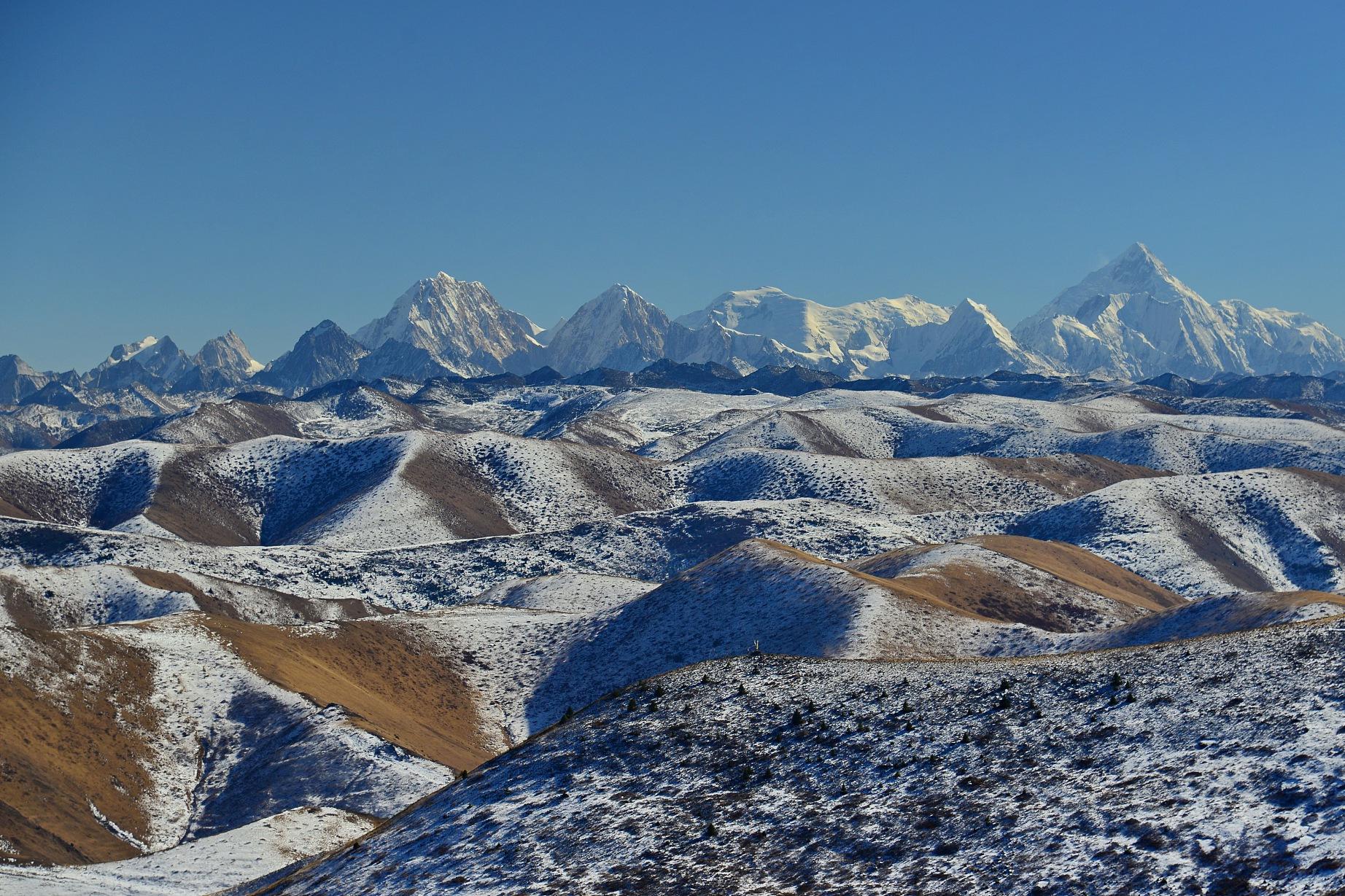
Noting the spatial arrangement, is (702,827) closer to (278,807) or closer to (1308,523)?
(278,807)

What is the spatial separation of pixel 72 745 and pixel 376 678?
20.3 metres

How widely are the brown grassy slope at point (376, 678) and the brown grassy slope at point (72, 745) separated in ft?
24.2

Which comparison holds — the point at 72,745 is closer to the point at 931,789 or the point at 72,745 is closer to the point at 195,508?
the point at 931,789

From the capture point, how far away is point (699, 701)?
33844 millimetres

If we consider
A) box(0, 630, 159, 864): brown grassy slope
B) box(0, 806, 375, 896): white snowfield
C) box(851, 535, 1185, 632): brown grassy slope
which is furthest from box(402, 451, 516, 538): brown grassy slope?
box(0, 806, 375, 896): white snowfield

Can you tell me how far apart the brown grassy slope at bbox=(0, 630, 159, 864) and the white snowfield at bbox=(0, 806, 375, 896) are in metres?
4.81

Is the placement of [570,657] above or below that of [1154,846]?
above

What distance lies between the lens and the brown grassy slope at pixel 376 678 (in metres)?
64.9

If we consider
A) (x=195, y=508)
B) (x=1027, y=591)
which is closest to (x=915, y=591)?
(x=1027, y=591)

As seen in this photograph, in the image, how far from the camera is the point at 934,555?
95.3 m

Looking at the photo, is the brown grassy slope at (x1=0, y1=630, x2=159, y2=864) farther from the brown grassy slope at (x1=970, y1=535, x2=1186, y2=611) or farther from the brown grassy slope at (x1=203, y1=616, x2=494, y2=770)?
the brown grassy slope at (x1=970, y1=535, x2=1186, y2=611)

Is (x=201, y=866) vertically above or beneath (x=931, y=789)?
above

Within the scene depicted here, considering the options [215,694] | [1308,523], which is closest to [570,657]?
[215,694]

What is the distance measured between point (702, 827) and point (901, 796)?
4.38 m
